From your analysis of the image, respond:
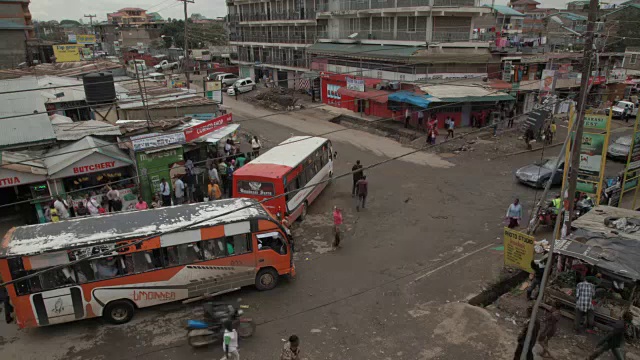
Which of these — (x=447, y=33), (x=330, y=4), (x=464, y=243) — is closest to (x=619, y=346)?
(x=464, y=243)

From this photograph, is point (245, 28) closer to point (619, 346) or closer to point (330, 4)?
point (330, 4)

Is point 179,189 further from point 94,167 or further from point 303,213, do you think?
point 303,213

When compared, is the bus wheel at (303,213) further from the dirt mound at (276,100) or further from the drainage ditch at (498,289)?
the dirt mound at (276,100)

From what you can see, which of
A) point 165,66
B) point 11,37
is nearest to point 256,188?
point 11,37

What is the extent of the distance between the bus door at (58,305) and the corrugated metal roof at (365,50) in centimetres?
2571

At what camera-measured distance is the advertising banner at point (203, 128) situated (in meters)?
17.8

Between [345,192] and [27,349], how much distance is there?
43.3 feet

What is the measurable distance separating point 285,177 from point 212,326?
6436mm

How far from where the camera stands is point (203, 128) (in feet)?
60.8

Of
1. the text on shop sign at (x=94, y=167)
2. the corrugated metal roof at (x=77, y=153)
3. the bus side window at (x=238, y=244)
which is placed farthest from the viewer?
the text on shop sign at (x=94, y=167)

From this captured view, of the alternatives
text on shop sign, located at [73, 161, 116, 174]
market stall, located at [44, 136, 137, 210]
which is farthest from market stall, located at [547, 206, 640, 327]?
text on shop sign, located at [73, 161, 116, 174]

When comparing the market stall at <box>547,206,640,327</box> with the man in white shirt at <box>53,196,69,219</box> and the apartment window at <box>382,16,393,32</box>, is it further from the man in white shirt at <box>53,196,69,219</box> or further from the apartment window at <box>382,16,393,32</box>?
the apartment window at <box>382,16,393,32</box>

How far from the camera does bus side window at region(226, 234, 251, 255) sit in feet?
37.0

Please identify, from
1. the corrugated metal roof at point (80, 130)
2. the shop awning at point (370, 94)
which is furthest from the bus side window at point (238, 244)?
the shop awning at point (370, 94)
